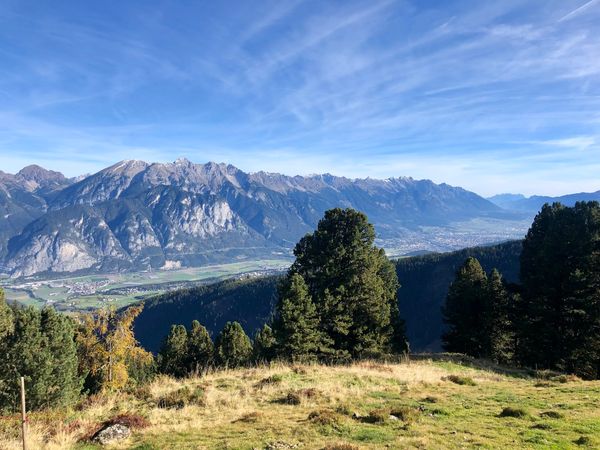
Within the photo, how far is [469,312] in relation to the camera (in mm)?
47625

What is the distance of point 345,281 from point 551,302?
65.1 ft

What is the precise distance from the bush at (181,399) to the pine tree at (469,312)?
38.4 m

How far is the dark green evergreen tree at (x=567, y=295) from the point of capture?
3550cm

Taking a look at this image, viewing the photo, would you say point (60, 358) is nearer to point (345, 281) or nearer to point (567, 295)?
point (345, 281)

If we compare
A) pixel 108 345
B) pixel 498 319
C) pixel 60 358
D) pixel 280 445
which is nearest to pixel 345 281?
pixel 498 319

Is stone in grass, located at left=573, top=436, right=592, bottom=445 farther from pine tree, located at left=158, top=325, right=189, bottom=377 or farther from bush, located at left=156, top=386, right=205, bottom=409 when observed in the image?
pine tree, located at left=158, top=325, right=189, bottom=377

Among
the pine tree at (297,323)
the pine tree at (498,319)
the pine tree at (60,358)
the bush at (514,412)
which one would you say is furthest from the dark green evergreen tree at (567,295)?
the pine tree at (60,358)

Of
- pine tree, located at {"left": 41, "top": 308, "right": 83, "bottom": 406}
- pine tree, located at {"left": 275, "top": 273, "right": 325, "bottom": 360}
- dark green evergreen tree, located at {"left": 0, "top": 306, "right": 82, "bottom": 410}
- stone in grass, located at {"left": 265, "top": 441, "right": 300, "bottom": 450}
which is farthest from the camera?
pine tree, located at {"left": 41, "top": 308, "right": 83, "bottom": 406}

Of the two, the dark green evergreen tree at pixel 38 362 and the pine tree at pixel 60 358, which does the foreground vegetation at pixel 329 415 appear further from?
the pine tree at pixel 60 358

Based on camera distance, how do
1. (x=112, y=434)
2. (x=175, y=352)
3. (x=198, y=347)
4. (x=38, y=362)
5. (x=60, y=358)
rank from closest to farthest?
1. (x=112, y=434)
2. (x=38, y=362)
3. (x=60, y=358)
4. (x=175, y=352)
5. (x=198, y=347)

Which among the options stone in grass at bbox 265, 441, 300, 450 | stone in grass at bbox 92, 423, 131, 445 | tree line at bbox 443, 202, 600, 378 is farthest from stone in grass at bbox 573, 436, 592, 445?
tree line at bbox 443, 202, 600, 378

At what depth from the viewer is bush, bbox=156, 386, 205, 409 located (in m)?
17.0

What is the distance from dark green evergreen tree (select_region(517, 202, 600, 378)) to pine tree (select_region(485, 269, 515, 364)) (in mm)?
4760

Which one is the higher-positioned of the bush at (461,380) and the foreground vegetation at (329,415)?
the foreground vegetation at (329,415)
